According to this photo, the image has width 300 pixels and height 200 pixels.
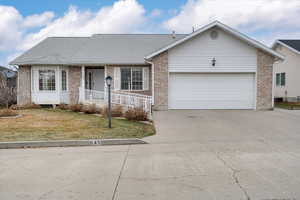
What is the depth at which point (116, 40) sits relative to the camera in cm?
1916

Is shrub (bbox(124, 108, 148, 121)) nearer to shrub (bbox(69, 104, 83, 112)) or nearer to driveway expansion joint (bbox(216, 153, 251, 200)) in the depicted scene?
shrub (bbox(69, 104, 83, 112))

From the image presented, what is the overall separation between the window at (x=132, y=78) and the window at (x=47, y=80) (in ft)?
15.9

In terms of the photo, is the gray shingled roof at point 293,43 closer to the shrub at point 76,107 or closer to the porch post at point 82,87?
the porch post at point 82,87

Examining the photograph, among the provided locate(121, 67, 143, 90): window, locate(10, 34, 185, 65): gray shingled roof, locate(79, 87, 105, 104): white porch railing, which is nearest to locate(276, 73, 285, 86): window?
locate(10, 34, 185, 65): gray shingled roof

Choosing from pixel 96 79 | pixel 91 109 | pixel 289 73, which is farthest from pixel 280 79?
pixel 91 109

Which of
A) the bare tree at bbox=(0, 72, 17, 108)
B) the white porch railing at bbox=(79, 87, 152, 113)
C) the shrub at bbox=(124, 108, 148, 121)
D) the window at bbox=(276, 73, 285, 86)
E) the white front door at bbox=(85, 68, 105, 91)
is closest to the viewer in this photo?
the shrub at bbox=(124, 108, 148, 121)

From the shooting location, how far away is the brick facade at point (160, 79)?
46.8 ft

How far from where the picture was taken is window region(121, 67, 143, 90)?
16.1m

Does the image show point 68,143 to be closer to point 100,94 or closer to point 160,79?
point 160,79

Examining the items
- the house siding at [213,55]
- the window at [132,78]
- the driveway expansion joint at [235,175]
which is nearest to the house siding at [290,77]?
the house siding at [213,55]

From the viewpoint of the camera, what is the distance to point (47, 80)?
16156 mm

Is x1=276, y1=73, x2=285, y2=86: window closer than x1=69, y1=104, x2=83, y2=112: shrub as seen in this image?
No

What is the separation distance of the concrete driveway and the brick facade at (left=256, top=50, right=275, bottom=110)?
7030 mm

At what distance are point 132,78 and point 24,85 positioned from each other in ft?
24.6
